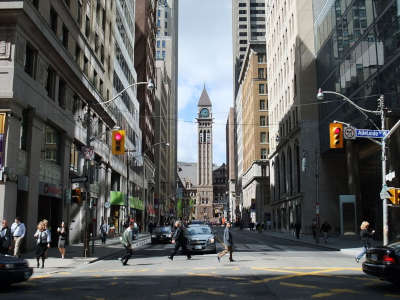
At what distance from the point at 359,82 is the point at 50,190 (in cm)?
2745

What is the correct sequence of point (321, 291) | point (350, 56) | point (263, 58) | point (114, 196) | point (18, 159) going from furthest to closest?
point (263, 58)
point (114, 196)
point (350, 56)
point (18, 159)
point (321, 291)

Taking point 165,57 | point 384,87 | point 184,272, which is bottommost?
point 184,272

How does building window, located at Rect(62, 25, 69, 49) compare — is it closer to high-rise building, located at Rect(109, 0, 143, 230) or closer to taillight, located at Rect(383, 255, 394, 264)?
high-rise building, located at Rect(109, 0, 143, 230)

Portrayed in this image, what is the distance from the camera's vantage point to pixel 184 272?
1545 cm

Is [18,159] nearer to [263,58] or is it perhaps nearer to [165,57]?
[263,58]

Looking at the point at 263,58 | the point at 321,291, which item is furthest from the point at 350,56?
the point at 263,58

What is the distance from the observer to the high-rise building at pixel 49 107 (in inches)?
858

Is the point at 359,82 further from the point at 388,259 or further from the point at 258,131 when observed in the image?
the point at 258,131

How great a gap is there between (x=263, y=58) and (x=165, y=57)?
55894mm

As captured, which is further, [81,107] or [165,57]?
[165,57]

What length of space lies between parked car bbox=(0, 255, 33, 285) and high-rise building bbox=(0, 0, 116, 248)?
9100 mm

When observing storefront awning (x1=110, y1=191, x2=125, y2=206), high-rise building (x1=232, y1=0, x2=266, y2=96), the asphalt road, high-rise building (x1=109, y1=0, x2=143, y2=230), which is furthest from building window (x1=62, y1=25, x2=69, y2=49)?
high-rise building (x1=232, y1=0, x2=266, y2=96)

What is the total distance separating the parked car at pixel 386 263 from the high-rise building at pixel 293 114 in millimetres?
33323

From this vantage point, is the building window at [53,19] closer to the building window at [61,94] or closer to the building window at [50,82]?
the building window at [50,82]
